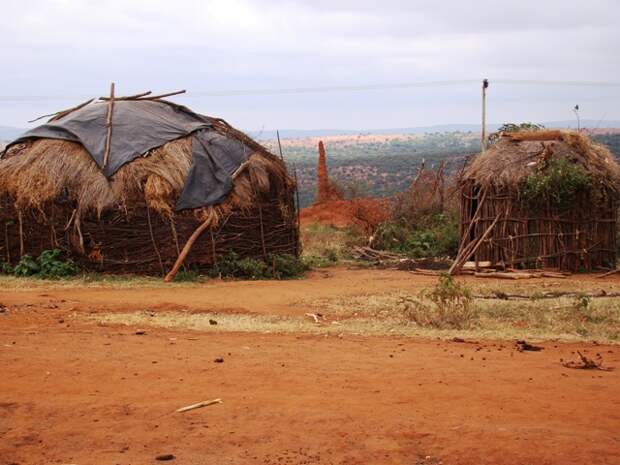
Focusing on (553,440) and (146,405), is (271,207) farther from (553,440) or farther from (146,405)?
(553,440)

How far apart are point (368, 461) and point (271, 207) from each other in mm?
11839

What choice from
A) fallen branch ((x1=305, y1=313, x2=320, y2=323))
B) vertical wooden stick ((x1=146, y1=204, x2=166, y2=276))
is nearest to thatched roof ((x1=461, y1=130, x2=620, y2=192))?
vertical wooden stick ((x1=146, y1=204, x2=166, y2=276))

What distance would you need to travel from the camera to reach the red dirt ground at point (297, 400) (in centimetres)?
579

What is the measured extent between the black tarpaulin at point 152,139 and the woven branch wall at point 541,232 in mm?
4892

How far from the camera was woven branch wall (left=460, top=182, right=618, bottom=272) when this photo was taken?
1725 cm

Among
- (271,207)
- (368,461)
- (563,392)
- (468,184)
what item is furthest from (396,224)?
(368,461)

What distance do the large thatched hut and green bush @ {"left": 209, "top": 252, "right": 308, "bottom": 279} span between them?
171mm

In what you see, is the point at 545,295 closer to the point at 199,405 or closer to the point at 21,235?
the point at 199,405

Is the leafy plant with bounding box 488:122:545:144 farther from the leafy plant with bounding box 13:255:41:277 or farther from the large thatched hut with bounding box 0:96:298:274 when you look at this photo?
the leafy plant with bounding box 13:255:41:277

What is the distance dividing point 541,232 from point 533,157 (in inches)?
57.7

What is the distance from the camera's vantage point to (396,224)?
22141mm

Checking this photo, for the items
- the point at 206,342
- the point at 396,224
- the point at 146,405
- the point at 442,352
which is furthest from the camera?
the point at 396,224

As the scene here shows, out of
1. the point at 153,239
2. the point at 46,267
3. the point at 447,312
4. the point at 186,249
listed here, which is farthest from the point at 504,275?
the point at 46,267

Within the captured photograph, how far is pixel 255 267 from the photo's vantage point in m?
16.3
